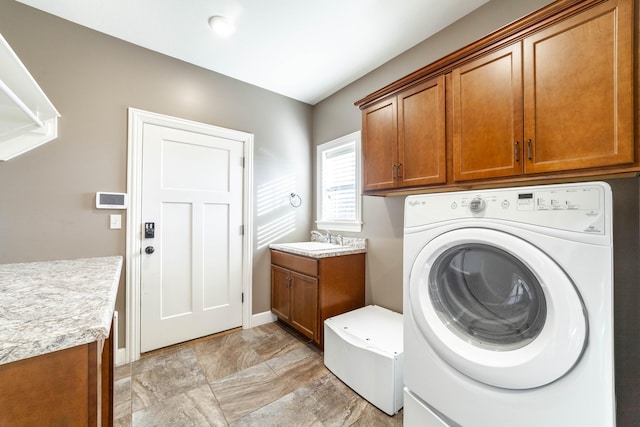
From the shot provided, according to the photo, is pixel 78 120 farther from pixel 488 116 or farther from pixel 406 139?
pixel 488 116

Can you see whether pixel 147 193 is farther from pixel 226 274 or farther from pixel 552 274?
pixel 552 274

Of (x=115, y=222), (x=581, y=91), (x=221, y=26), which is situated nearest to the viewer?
(x=581, y=91)

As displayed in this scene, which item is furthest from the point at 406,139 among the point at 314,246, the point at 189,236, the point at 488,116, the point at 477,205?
the point at 189,236

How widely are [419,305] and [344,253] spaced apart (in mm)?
1106

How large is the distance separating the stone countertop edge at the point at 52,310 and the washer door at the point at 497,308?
1194mm

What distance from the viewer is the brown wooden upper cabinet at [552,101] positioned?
97 cm

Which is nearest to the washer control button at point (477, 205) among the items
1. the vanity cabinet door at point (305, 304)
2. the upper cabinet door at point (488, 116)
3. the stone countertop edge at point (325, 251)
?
the upper cabinet door at point (488, 116)

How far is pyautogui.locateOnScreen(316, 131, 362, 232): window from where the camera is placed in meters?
A: 2.59

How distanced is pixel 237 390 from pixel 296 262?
103cm

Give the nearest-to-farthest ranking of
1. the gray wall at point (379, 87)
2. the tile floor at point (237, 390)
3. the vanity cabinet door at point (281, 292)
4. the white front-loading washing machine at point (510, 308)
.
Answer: the white front-loading washing machine at point (510, 308)
the tile floor at point (237, 390)
the gray wall at point (379, 87)
the vanity cabinet door at point (281, 292)

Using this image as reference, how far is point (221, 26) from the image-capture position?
1862 millimetres

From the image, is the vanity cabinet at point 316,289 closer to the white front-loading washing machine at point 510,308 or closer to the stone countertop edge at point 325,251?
the stone countertop edge at point 325,251

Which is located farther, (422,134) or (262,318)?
(262,318)

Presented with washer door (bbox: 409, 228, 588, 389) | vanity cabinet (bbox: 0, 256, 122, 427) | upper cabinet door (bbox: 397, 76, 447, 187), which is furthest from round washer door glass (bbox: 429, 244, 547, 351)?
vanity cabinet (bbox: 0, 256, 122, 427)
